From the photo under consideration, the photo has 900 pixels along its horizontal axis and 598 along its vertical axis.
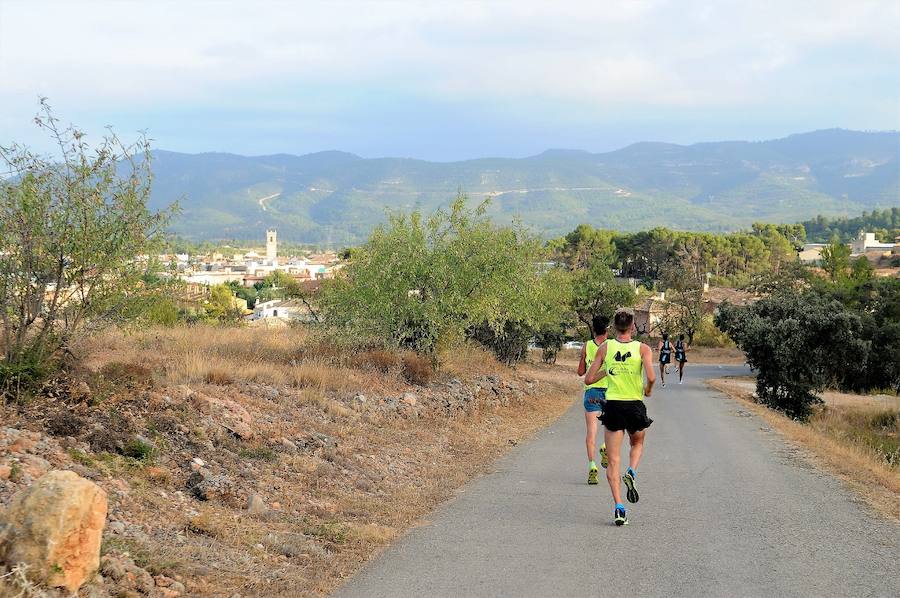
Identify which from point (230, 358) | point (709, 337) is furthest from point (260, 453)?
point (709, 337)

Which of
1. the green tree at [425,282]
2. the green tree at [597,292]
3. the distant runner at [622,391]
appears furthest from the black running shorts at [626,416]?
the green tree at [597,292]

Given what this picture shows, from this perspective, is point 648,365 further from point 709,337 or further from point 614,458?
point 709,337

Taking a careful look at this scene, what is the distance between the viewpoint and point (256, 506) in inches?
330

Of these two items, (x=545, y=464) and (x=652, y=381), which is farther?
(x=545, y=464)

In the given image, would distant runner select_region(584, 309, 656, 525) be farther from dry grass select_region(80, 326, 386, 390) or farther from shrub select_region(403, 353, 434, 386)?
shrub select_region(403, 353, 434, 386)

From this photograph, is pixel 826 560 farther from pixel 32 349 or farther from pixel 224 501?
pixel 32 349

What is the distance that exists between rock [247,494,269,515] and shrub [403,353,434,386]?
9.74 metres

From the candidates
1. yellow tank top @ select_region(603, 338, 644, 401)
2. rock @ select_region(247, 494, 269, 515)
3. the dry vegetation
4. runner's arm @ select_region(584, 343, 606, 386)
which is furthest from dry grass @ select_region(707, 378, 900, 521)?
rock @ select_region(247, 494, 269, 515)

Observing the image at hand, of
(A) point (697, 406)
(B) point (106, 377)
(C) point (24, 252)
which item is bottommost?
(A) point (697, 406)

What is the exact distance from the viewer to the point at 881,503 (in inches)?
387

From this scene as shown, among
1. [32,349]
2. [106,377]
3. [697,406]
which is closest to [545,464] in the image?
[106,377]

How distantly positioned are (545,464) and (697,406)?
13.2m

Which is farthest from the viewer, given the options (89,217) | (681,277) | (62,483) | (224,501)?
(681,277)

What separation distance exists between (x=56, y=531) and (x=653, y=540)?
5.01 metres
